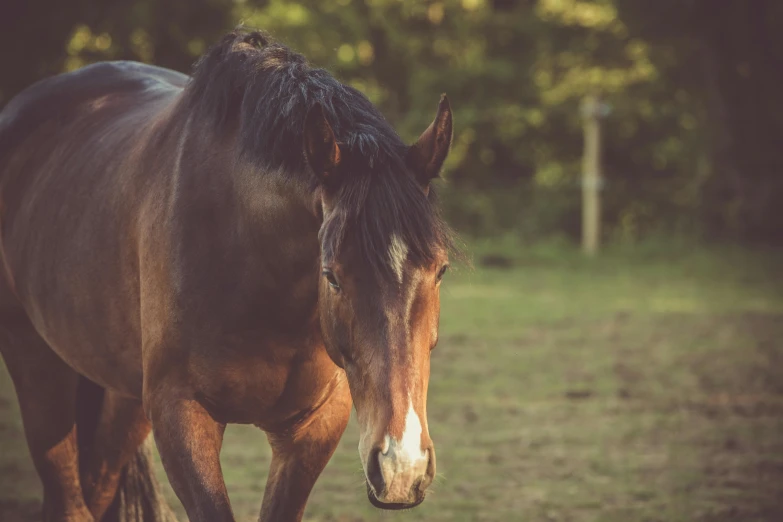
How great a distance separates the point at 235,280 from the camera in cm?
292

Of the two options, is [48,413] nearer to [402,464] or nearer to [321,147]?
[321,147]

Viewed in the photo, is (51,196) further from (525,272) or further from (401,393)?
(525,272)

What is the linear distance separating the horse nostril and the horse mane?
0.42 m

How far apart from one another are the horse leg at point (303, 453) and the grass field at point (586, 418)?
6.9 inches

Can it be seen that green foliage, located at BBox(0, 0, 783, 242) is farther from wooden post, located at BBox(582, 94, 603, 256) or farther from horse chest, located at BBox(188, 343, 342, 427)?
horse chest, located at BBox(188, 343, 342, 427)

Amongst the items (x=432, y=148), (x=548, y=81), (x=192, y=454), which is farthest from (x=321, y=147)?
(x=548, y=81)

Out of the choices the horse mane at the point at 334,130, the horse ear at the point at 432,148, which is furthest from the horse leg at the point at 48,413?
the horse ear at the point at 432,148

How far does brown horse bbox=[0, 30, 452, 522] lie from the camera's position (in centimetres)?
248

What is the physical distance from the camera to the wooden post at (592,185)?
15891mm

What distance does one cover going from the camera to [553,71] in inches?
817

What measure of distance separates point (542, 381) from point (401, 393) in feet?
18.0

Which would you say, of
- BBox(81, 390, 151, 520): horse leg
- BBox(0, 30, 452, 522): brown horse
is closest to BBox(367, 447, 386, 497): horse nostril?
BBox(0, 30, 452, 522): brown horse

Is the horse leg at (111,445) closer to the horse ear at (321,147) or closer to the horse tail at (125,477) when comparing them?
the horse tail at (125,477)

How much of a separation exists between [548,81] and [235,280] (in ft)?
60.6
